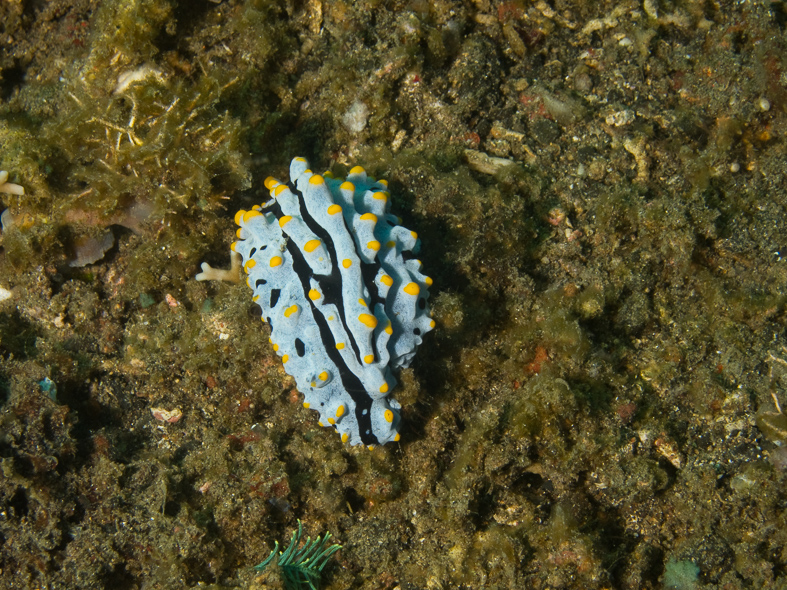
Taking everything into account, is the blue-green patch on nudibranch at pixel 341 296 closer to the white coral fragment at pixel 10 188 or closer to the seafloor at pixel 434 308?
the seafloor at pixel 434 308

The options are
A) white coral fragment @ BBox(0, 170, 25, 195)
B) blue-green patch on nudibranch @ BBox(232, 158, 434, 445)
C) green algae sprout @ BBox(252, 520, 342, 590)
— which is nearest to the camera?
blue-green patch on nudibranch @ BBox(232, 158, 434, 445)

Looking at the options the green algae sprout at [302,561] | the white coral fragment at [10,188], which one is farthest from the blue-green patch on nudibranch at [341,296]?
the white coral fragment at [10,188]

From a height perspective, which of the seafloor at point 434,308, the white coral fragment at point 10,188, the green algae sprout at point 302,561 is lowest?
the green algae sprout at point 302,561

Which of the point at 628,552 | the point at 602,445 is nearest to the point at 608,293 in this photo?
the point at 602,445

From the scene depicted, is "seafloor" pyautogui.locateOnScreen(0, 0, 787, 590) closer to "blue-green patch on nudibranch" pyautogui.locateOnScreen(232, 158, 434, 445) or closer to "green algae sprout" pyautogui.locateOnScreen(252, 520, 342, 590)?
"green algae sprout" pyautogui.locateOnScreen(252, 520, 342, 590)

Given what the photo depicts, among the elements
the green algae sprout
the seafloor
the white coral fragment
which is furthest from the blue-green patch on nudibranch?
the white coral fragment

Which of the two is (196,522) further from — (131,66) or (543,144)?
(543,144)

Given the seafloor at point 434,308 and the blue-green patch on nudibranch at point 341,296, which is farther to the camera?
the seafloor at point 434,308
